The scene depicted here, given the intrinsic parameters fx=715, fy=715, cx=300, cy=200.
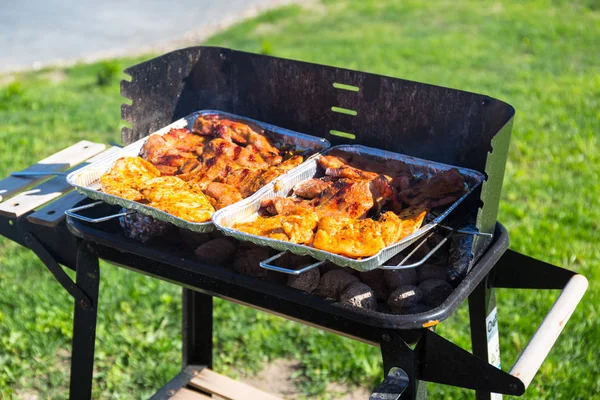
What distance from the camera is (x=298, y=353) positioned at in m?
4.04

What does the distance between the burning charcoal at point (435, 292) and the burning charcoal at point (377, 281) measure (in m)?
0.13

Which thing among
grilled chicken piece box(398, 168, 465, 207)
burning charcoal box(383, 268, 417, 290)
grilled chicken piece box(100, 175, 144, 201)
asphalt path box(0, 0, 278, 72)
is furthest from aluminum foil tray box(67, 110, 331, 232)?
asphalt path box(0, 0, 278, 72)

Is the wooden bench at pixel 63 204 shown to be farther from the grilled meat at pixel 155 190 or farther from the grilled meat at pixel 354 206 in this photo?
the grilled meat at pixel 354 206

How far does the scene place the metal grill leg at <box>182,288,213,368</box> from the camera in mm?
3561

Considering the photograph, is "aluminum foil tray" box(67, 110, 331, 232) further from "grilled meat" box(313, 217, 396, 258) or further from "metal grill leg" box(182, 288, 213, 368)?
"metal grill leg" box(182, 288, 213, 368)

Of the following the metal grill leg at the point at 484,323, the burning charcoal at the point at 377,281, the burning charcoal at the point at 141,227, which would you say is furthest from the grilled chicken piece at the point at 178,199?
the metal grill leg at the point at 484,323

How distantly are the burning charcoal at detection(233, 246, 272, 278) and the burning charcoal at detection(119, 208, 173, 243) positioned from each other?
0.35 m

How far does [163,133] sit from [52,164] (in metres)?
0.68

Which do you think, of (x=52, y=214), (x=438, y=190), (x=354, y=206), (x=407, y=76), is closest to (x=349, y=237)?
(x=354, y=206)

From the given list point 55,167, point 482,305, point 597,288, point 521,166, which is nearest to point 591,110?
point 521,166

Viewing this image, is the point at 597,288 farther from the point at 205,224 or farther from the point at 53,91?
the point at 53,91

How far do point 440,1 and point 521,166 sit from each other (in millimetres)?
6497

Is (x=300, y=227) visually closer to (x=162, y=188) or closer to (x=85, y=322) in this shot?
(x=162, y=188)

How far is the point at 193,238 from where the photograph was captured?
266 cm
